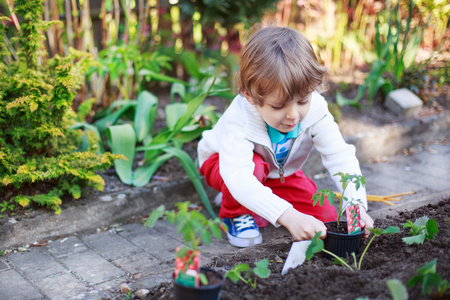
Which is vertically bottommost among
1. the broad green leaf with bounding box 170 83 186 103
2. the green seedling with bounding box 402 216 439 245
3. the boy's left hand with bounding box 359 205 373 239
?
the boy's left hand with bounding box 359 205 373 239

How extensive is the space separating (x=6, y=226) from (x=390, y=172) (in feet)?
8.48

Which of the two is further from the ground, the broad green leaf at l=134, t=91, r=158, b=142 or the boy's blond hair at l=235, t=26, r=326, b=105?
the boy's blond hair at l=235, t=26, r=326, b=105

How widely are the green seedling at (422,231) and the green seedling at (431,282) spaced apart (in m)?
0.24

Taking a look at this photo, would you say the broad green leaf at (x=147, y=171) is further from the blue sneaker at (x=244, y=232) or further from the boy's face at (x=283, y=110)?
the boy's face at (x=283, y=110)

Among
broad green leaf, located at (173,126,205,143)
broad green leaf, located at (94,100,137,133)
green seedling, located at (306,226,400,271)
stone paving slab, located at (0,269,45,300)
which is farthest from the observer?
broad green leaf, located at (94,100,137,133)

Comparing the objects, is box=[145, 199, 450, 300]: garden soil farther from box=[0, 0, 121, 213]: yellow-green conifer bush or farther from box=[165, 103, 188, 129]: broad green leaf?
box=[165, 103, 188, 129]: broad green leaf

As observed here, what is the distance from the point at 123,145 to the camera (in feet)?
8.87

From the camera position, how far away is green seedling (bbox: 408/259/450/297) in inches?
47.5

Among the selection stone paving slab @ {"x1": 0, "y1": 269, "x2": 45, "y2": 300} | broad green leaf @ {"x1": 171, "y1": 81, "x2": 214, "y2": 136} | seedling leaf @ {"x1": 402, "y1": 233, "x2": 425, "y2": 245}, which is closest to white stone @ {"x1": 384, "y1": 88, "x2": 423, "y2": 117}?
broad green leaf @ {"x1": 171, "y1": 81, "x2": 214, "y2": 136}

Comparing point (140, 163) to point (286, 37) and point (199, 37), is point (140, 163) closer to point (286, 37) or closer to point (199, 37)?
point (286, 37)

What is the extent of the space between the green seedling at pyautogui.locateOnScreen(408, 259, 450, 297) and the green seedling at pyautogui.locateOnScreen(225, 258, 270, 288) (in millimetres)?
426

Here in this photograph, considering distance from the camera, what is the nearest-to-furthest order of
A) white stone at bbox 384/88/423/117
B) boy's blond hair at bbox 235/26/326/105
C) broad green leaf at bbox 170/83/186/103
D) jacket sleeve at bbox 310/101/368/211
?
boy's blond hair at bbox 235/26/326/105 → jacket sleeve at bbox 310/101/368/211 → broad green leaf at bbox 170/83/186/103 → white stone at bbox 384/88/423/117

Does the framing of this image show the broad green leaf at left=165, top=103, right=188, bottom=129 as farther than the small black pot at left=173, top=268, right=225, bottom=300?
Yes

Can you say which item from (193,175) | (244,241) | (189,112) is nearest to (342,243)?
(244,241)
